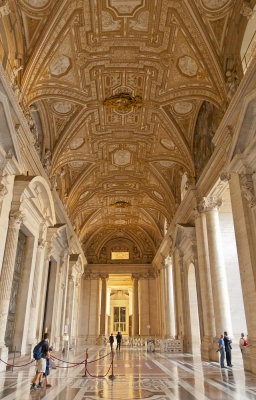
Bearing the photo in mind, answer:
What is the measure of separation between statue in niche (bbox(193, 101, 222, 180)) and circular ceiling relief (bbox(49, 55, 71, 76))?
5579mm

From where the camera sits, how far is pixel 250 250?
8.22m

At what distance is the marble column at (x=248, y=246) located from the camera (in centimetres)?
786

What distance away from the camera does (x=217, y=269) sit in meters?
11.7

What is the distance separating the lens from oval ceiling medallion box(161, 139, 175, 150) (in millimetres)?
15319

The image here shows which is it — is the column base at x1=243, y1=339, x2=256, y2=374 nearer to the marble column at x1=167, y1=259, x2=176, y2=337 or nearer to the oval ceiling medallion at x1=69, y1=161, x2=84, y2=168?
the oval ceiling medallion at x1=69, y1=161, x2=84, y2=168

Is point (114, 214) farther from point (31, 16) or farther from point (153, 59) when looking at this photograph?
point (31, 16)

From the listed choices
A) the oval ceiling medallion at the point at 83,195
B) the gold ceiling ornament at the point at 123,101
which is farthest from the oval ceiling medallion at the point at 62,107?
the oval ceiling medallion at the point at 83,195

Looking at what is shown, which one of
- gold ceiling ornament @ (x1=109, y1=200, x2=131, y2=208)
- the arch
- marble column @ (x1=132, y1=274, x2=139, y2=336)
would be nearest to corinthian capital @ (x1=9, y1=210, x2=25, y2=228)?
the arch

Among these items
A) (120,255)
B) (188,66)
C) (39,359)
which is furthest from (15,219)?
(120,255)

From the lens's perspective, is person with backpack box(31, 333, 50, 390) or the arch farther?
the arch

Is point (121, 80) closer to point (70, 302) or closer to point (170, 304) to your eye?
point (70, 302)

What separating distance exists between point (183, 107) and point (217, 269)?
265 inches

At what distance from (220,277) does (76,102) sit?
8.59 m

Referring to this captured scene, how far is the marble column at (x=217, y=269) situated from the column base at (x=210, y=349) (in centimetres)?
39
